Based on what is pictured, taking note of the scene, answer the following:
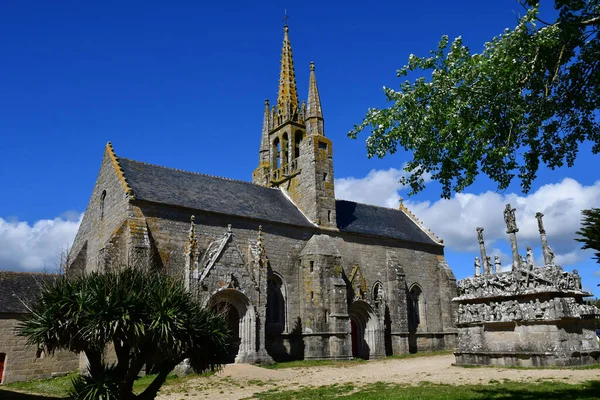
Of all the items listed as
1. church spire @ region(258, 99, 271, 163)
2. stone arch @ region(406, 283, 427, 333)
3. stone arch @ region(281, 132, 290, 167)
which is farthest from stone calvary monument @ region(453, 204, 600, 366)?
church spire @ region(258, 99, 271, 163)

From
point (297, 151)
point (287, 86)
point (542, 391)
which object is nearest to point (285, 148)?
point (297, 151)

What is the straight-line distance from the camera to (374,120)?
9445 mm

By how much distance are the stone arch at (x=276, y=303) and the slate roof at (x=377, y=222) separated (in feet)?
18.9

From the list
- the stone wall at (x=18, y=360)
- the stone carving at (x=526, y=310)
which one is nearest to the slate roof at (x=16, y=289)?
the stone wall at (x=18, y=360)

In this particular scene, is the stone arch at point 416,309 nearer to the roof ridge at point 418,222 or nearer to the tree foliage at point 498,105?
the roof ridge at point 418,222

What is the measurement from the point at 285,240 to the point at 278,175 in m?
7.88

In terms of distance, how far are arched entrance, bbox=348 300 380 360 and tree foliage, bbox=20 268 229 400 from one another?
18.6 m

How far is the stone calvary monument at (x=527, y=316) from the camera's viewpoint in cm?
1506

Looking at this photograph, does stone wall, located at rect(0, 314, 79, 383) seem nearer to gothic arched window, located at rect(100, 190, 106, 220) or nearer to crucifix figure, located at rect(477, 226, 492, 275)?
gothic arched window, located at rect(100, 190, 106, 220)

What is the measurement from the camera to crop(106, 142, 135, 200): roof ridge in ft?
72.4

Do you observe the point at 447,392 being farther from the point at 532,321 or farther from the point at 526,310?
the point at 526,310

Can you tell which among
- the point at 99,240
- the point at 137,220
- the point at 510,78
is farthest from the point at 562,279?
the point at 99,240

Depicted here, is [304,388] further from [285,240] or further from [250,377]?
[285,240]

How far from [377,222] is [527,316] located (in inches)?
714
